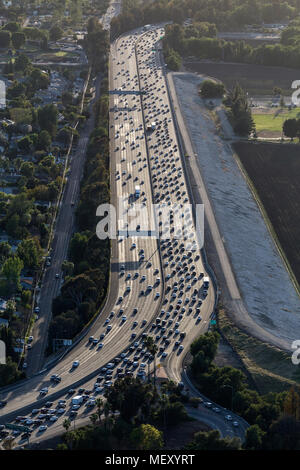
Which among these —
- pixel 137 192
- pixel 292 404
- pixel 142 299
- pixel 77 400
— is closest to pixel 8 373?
pixel 77 400

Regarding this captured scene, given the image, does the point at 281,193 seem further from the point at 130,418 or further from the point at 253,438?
the point at 253,438

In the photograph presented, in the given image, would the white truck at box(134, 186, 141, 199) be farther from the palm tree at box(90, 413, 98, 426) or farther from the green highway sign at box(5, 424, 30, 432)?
the green highway sign at box(5, 424, 30, 432)

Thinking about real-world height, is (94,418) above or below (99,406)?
below

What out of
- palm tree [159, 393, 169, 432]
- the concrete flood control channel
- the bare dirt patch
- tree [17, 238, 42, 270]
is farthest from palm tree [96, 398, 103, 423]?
tree [17, 238, 42, 270]

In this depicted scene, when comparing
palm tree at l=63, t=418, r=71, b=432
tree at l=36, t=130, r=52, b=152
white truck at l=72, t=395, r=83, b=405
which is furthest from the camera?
tree at l=36, t=130, r=52, b=152

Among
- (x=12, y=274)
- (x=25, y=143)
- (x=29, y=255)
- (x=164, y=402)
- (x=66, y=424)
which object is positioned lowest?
(x=66, y=424)

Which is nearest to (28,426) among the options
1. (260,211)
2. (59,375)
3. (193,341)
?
(59,375)
